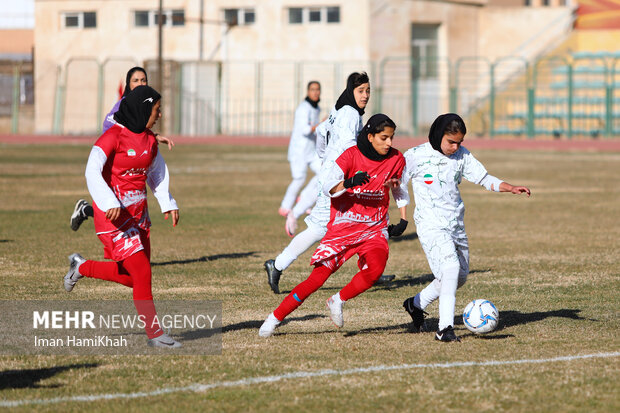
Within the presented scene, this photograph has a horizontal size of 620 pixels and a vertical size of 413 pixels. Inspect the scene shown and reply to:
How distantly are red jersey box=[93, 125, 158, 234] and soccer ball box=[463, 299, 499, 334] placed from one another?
248 cm

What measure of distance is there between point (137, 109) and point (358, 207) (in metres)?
1.75

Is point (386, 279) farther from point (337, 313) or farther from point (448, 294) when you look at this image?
point (448, 294)

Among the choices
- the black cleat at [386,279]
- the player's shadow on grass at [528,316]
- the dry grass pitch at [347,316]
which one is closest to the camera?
the dry grass pitch at [347,316]

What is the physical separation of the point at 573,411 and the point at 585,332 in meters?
2.22

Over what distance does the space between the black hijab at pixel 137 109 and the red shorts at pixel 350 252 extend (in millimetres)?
1583

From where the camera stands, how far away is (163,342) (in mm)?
7180

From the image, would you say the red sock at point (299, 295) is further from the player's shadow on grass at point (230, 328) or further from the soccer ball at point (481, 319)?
the soccer ball at point (481, 319)

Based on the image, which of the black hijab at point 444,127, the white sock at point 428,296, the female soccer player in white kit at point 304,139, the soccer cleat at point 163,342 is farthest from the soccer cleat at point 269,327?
the female soccer player in white kit at point 304,139

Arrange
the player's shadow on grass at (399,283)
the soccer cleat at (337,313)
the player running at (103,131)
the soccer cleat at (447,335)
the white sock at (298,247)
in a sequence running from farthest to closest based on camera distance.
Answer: the player's shadow on grass at (399,283), the player running at (103,131), the white sock at (298,247), the soccer cleat at (337,313), the soccer cleat at (447,335)

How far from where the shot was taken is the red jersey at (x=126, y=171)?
24.1 feet

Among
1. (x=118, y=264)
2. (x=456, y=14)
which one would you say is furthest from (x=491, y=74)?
(x=118, y=264)

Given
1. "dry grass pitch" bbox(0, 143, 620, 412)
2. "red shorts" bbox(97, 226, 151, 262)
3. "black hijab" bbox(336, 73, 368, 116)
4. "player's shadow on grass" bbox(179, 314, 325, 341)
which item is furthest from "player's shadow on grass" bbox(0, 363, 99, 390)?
"black hijab" bbox(336, 73, 368, 116)

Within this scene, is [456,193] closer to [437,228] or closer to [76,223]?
[437,228]

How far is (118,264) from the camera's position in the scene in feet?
24.7
